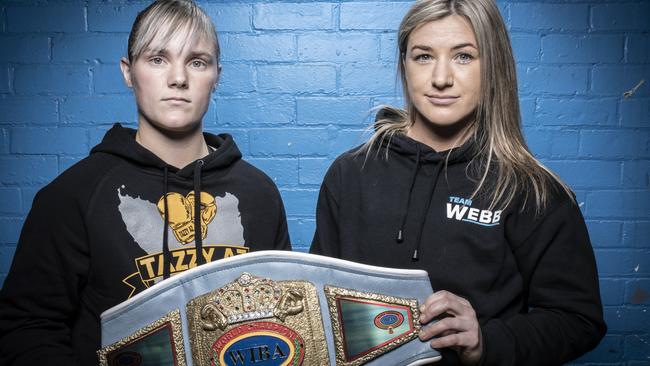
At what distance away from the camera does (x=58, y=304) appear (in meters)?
1.27

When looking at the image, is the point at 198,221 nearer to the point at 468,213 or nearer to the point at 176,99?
the point at 176,99

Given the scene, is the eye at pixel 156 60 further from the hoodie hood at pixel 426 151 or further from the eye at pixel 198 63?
the hoodie hood at pixel 426 151

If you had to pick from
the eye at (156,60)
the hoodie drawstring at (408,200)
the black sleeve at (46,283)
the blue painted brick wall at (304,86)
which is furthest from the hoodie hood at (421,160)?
the blue painted brick wall at (304,86)

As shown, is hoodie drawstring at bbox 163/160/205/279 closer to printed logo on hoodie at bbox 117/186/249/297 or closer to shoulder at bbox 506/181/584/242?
printed logo on hoodie at bbox 117/186/249/297

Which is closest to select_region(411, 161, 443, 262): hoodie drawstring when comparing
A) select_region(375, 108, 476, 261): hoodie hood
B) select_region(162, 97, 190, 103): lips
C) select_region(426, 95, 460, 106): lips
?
select_region(375, 108, 476, 261): hoodie hood

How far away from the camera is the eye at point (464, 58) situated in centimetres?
134

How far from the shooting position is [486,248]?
129cm

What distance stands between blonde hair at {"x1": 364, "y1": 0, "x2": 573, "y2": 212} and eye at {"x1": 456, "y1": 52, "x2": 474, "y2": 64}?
3 centimetres

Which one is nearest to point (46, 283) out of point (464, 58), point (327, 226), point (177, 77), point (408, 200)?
point (177, 77)

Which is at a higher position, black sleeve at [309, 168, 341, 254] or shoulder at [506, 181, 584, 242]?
shoulder at [506, 181, 584, 242]

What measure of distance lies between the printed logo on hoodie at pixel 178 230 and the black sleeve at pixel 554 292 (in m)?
0.60

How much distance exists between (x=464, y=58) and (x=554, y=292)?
20.7 inches

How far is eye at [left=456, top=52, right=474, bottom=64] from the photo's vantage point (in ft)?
4.41

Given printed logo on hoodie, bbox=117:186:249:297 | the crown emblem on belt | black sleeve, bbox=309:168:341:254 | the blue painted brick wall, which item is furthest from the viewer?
the blue painted brick wall
